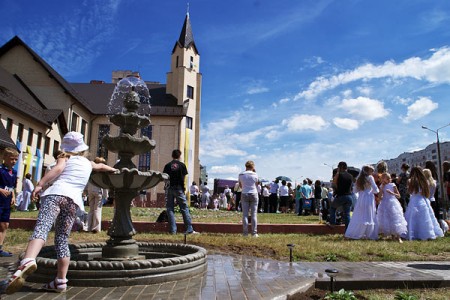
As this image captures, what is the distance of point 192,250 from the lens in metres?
6.32

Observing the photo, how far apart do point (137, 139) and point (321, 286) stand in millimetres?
3360

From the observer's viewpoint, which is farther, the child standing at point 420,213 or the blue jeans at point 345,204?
the blue jeans at point 345,204

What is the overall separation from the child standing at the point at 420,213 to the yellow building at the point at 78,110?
1995 centimetres

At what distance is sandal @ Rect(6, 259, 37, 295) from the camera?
3203 mm

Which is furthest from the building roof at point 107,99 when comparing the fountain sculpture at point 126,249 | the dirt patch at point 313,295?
the dirt patch at point 313,295

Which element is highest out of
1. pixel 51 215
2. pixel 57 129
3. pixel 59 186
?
pixel 57 129

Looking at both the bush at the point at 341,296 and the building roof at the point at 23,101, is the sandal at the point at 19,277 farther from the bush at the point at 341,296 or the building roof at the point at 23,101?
the building roof at the point at 23,101

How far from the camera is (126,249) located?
5.55 metres

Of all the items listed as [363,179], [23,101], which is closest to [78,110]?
[23,101]

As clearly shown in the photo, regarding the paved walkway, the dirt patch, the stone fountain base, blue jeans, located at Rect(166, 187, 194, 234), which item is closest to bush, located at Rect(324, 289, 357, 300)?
the dirt patch

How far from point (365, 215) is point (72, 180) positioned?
8188 millimetres

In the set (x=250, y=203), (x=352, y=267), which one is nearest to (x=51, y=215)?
(x=352, y=267)

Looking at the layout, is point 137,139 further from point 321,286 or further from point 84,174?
point 321,286

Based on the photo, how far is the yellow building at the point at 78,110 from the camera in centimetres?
3089
